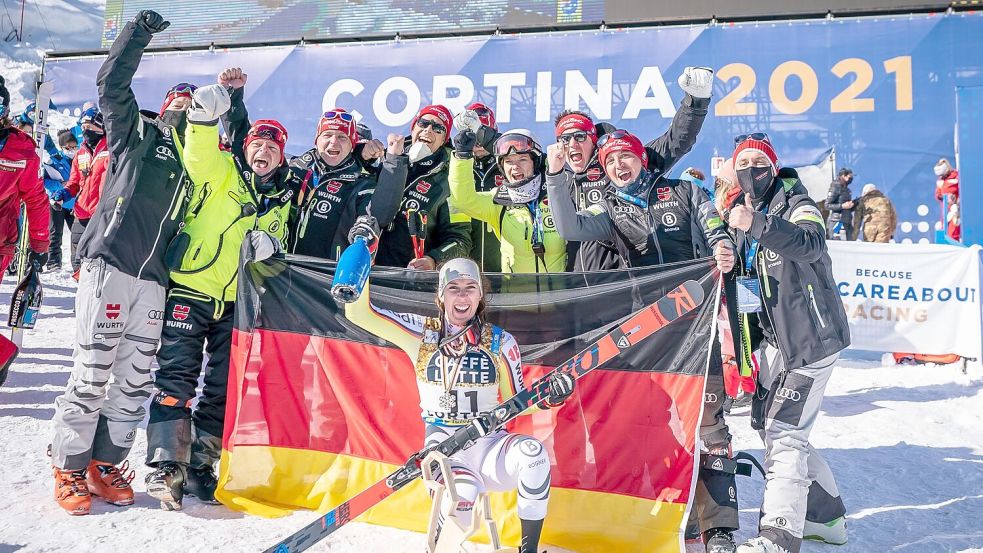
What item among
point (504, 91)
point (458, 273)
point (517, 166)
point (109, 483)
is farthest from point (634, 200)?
point (504, 91)

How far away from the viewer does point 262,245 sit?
4125mm

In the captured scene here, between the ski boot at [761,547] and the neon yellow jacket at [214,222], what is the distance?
3153mm

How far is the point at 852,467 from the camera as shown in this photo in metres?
5.26

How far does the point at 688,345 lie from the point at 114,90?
3315mm

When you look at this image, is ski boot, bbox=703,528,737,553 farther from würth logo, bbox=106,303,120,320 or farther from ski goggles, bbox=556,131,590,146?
würth logo, bbox=106,303,120,320

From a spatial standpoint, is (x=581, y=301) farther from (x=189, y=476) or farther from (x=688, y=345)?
(x=189, y=476)

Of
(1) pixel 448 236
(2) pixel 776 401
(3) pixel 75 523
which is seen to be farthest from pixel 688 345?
(3) pixel 75 523

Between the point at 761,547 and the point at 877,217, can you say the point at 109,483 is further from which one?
the point at 877,217

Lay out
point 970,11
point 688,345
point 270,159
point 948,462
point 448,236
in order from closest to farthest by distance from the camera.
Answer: point 688,345 < point 270,159 < point 448,236 < point 948,462 < point 970,11

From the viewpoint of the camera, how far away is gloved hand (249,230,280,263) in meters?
4.13

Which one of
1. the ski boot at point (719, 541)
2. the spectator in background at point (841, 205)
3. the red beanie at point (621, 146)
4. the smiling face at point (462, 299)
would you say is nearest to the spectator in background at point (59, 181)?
the smiling face at point (462, 299)

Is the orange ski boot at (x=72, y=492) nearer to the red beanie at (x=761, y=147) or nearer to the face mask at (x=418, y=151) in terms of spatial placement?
the face mask at (x=418, y=151)

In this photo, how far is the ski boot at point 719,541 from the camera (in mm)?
3638

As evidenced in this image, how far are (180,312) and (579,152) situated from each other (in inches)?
102
